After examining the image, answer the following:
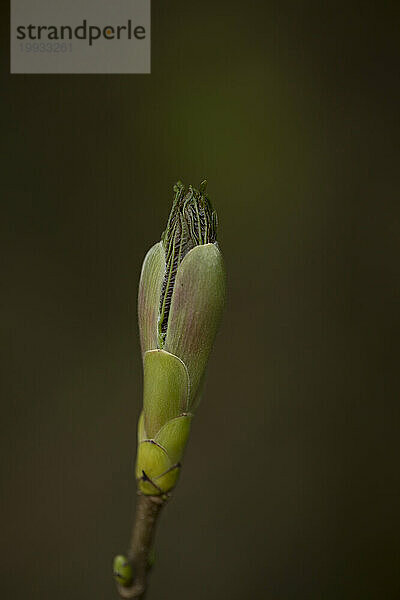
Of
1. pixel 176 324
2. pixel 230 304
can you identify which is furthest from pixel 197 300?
pixel 230 304

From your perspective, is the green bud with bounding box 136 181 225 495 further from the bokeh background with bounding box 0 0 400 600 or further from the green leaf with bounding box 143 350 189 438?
the bokeh background with bounding box 0 0 400 600

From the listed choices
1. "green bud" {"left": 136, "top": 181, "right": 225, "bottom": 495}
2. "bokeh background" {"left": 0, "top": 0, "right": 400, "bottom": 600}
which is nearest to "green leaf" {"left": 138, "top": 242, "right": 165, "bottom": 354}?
"green bud" {"left": 136, "top": 181, "right": 225, "bottom": 495}

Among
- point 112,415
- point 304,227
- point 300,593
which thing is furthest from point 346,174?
point 300,593

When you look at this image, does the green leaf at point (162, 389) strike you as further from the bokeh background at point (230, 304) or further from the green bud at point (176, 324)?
the bokeh background at point (230, 304)

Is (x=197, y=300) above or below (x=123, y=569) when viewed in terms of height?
above

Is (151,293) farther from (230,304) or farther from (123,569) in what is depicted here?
(230,304)
